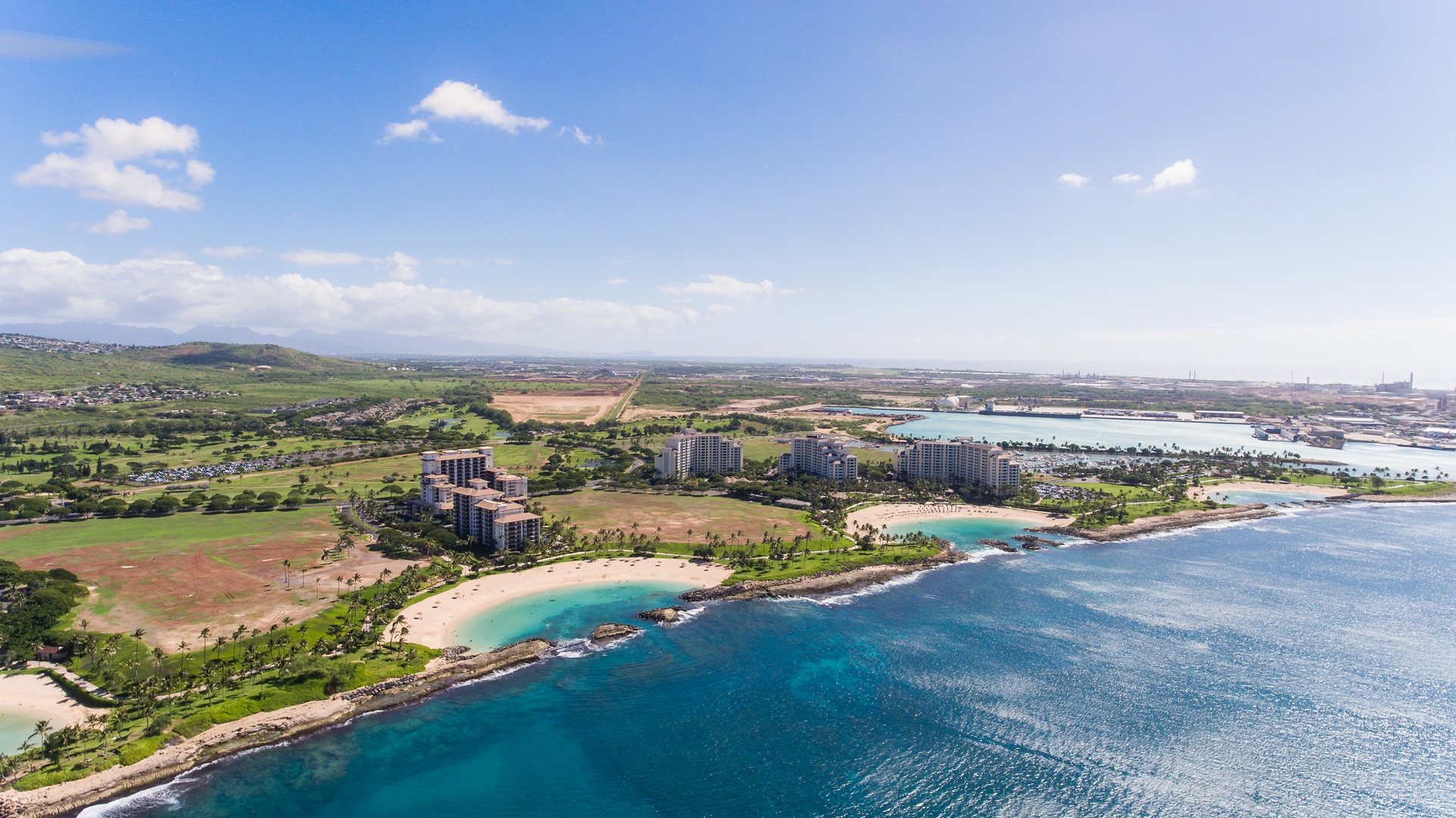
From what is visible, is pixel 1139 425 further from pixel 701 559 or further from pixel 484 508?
pixel 484 508

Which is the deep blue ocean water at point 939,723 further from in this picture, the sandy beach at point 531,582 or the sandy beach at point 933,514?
the sandy beach at point 933,514

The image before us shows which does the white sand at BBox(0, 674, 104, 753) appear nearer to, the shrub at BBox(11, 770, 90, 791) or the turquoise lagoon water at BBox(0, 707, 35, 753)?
the turquoise lagoon water at BBox(0, 707, 35, 753)

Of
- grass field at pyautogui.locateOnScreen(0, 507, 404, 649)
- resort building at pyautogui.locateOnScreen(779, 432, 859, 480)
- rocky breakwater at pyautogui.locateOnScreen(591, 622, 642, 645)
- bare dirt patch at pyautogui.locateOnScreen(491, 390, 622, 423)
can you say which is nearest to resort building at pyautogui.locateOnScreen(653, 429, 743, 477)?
resort building at pyautogui.locateOnScreen(779, 432, 859, 480)

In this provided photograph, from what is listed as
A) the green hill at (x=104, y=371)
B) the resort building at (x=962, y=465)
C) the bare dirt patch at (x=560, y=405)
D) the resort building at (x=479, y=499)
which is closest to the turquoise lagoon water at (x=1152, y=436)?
the resort building at (x=962, y=465)

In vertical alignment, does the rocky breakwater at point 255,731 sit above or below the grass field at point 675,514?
below

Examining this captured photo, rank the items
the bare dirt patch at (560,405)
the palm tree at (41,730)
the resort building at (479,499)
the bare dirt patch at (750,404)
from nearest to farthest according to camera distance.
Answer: the palm tree at (41,730) < the resort building at (479,499) < the bare dirt patch at (560,405) < the bare dirt patch at (750,404)

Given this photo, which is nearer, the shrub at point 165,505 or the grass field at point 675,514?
the grass field at point 675,514

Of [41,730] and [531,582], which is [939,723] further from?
[41,730]

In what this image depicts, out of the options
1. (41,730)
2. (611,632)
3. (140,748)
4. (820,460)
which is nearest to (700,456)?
(820,460)
